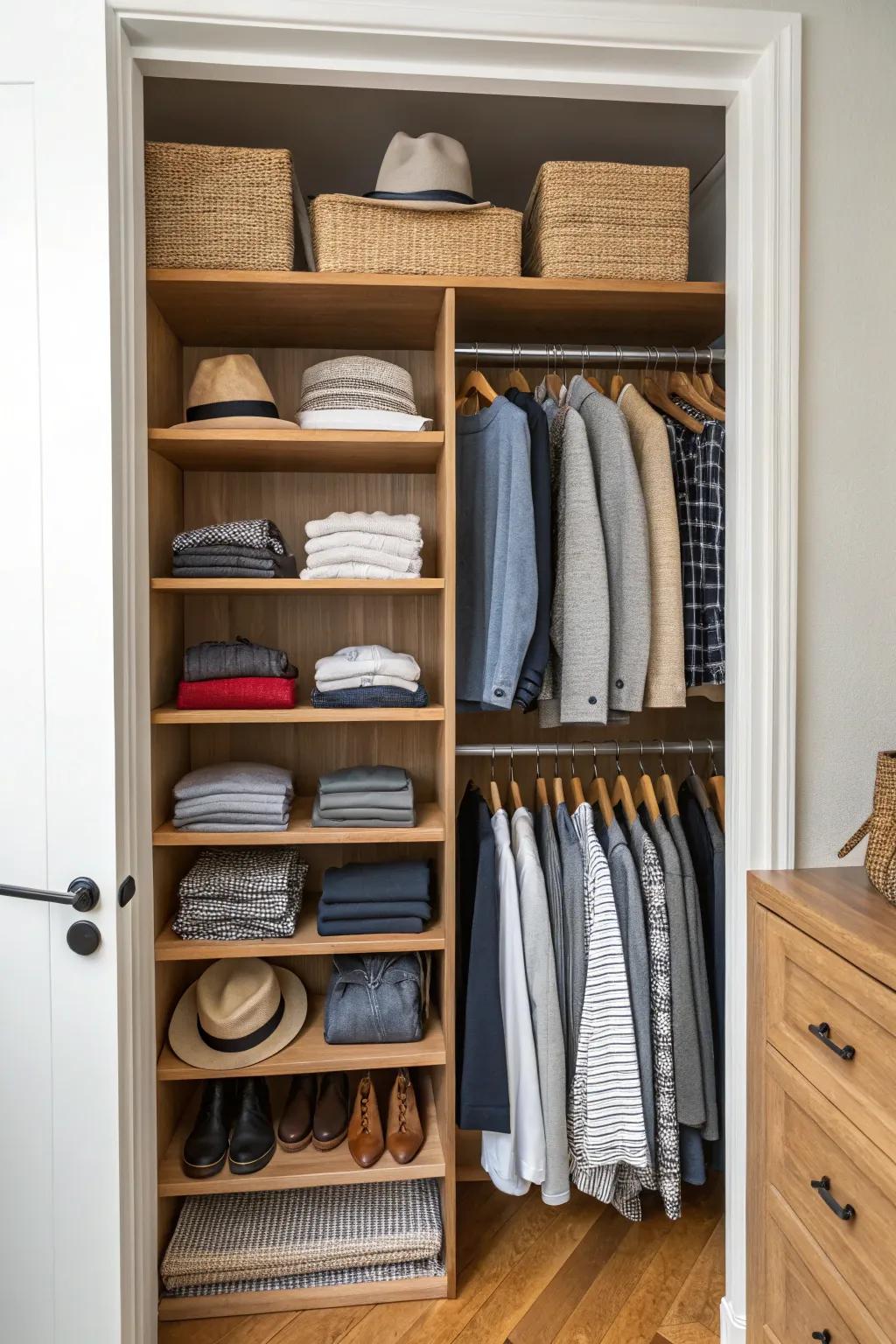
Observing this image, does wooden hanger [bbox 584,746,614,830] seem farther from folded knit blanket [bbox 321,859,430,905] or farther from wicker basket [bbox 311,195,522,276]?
wicker basket [bbox 311,195,522,276]

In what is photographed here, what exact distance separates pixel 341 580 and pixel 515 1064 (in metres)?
1.04

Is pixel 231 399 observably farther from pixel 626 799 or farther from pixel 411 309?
pixel 626 799

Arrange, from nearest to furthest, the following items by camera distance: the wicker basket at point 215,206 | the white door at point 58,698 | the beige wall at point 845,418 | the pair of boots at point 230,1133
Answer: the white door at point 58,698, the beige wall at point 845,418, the wicker basket at point 215,206, the pair of boots at point 230,1133

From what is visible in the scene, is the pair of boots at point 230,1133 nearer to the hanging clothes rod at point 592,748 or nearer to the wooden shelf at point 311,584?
the hanging clothes rod at point 592,748

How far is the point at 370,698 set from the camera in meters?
1.78

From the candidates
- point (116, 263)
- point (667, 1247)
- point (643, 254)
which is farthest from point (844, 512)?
point (667, 1247)

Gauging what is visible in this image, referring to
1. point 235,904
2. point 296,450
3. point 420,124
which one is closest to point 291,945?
point 235,904

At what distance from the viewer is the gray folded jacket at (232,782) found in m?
1.76

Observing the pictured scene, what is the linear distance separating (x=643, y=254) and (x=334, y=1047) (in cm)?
173

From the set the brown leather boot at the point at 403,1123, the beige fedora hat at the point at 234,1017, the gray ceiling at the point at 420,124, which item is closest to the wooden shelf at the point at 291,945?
the beige fedora hat at the point at 234,1017

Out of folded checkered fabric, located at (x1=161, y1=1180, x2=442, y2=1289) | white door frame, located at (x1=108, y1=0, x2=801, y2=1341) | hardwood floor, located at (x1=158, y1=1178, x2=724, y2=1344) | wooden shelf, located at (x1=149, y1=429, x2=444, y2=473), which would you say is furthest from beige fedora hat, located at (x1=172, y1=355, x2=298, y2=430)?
hardwood floor, located at (x1=158, y1=1178, x2=724, y2=1344)

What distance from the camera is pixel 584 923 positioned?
179 centimetres

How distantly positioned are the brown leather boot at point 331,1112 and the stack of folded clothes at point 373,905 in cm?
46

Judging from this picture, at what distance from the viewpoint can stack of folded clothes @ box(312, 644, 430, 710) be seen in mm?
1775
